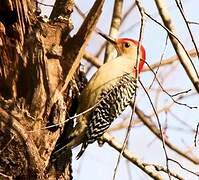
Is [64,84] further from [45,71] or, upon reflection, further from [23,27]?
[23,27]

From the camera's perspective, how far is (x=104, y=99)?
12.4ft

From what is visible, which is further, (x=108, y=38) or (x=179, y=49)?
(x=108, y=38)

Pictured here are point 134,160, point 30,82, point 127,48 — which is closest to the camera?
point 30,82

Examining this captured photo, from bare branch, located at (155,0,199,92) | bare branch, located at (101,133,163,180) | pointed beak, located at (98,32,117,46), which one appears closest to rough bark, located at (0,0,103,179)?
bare branch, located at (155,0,199,92)

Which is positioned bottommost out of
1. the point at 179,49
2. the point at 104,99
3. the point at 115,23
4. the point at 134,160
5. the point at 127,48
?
the point at 134,160

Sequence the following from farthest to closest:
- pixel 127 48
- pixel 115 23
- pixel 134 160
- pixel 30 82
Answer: pixel 127 48
pixel 115 23
pixel 134 160
pixel 30 82

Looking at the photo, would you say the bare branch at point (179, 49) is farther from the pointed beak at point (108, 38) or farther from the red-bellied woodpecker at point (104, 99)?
the pointed beak at point (108, 38)

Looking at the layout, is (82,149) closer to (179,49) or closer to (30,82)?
(30,82)

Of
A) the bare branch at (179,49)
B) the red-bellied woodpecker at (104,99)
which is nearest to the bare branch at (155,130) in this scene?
the red-bellied woodpecker at (104,99)

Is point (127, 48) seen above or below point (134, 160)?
above

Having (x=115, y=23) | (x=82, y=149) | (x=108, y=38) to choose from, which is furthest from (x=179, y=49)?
(x=82, y=149)

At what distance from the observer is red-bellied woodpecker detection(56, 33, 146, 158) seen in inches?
143

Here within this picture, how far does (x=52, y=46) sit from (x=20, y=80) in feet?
0.94

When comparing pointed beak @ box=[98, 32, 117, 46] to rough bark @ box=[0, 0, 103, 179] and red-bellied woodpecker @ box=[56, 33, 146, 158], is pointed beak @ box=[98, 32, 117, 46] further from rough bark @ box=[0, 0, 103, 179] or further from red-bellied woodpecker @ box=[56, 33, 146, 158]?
rough bark @ box=[0, 0, 103, 179]
